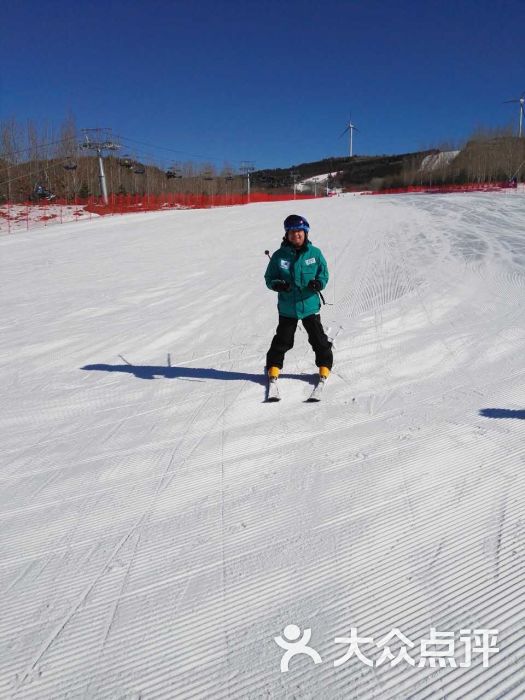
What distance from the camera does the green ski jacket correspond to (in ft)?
12.9

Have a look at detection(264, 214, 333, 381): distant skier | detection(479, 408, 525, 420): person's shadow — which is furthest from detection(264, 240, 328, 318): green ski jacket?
detection(479, 408, 525, 420): person's shadow

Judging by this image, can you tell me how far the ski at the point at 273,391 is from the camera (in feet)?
13.2

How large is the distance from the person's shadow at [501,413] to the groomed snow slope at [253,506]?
23 mm

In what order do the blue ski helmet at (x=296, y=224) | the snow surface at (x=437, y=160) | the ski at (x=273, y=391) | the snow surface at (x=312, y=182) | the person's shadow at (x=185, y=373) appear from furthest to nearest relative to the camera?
the snow surface at (x=312, y=182) → the snow surface at (x=437, y=160) → the person's shadow at (x=185, y=373) → the ski at (x=273, y=391) → the blue ski helmet at (x=296, y=224)

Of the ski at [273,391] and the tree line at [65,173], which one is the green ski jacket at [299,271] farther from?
the tree line at [65,173]

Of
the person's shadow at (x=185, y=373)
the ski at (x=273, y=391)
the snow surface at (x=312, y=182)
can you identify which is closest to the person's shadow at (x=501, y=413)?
the person's shadow at (x=185, y=373)

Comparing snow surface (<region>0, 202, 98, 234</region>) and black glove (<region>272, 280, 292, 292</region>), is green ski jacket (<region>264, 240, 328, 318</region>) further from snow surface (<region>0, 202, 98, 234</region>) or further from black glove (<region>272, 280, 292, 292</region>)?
snow surface (<region>0, 202, 98, 234</region>)

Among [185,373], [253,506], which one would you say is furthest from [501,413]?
[185,373]

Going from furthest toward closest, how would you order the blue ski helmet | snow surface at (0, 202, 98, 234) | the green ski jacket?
snow surface at (0, 202, 98, 234) < the green ski jacket < the blue ski helmet

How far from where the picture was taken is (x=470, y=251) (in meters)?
10.7

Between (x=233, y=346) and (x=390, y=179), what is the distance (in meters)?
84.7

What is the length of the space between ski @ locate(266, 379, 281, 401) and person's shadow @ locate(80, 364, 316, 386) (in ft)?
0.54

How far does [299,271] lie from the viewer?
154 inches

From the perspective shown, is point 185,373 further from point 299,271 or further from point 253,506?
point 253,506
